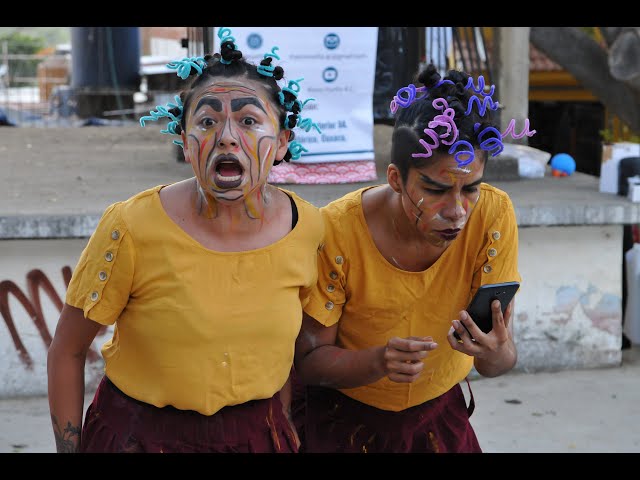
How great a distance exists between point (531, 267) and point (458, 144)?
133 inches

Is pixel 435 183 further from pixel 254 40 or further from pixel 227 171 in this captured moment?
pixel 254 40

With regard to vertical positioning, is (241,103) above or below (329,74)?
below

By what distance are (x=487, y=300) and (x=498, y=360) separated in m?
0.23

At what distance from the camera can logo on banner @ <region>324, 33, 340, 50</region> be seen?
6.54m

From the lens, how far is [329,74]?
6.61 metres

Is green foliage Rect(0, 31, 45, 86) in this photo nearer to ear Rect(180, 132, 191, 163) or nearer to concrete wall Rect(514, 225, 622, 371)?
concrete wall Rect(514, 225, 622, 371)

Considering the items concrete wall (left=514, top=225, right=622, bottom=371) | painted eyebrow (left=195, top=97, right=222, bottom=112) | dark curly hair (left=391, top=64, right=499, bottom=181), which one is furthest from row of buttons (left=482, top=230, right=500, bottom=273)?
concrete wall (left=514, top=225, right=622, bottom=371)

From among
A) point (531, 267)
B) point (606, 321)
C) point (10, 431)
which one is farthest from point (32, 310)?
point (606, 321)

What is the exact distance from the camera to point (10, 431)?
5016mm

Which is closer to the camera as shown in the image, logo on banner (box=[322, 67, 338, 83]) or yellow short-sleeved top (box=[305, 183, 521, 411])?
yellow short-sleeved top (box=[305, 183, 521, 411])

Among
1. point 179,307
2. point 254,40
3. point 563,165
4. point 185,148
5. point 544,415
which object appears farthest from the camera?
point 563,165

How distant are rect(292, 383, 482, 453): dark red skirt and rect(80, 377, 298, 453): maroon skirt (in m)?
0.46

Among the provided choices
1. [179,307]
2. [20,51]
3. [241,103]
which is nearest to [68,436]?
[179,307]

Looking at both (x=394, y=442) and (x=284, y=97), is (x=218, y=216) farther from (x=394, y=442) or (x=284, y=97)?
(x=394, y=442)
